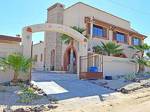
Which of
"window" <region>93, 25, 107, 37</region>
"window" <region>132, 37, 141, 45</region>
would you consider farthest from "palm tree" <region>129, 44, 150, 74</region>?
"window" <region>132, 37, 141, 45</region>

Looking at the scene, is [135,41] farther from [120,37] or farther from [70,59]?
[70,59]

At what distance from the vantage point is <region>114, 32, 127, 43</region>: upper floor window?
116 ft

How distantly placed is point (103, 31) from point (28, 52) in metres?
16.0

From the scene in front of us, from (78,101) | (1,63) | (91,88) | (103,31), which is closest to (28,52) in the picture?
(1,63)

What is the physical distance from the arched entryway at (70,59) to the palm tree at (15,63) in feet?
45.4

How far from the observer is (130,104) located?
12.8 metres

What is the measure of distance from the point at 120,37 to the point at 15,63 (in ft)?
72.8

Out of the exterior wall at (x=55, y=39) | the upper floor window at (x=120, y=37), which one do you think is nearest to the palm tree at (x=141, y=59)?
the upper floor window at (x=120, y=37)

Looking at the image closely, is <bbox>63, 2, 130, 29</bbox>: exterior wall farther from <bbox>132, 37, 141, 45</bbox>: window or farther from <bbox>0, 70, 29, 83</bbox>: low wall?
<bbox>0, 70, 29, 83</bbox>: low wall

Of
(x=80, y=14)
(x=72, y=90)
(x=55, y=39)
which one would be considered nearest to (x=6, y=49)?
(x=72, y=90)

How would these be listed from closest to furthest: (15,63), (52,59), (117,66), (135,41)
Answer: (15,63) < (117,66) < (52,59) < (135,41)

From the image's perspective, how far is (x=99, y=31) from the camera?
32.3 meters

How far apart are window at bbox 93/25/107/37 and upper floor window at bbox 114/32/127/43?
2.72 meters

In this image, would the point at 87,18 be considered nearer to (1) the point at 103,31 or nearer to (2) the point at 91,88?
(1) the point at 103,31
